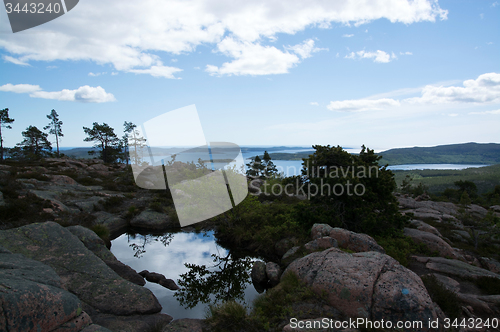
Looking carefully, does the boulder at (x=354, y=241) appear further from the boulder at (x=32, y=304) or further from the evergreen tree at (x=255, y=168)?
the evergreen tree at (x=255, y=168)

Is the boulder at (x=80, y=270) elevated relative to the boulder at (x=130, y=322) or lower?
elevated

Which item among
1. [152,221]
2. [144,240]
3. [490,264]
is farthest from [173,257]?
[490,264]

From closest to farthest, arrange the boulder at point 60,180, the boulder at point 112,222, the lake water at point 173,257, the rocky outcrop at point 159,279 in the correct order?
the lake water at point 173,257 < the rocky outcrop at point 159,279 < the boulder at point 112,222 < the boulder at point 60,180

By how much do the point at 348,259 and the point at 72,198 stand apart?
24411 millimetres

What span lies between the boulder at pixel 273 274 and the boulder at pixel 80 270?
5226mm

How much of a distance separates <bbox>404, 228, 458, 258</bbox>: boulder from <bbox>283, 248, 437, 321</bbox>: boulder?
765 centimetres

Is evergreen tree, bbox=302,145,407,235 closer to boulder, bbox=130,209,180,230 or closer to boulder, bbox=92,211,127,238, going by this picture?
boulder, bbox=130,209,180,230

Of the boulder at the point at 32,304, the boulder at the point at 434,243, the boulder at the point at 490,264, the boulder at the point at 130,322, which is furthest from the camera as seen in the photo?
the boulder at the point at 434,243

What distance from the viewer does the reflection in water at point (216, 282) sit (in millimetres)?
11680

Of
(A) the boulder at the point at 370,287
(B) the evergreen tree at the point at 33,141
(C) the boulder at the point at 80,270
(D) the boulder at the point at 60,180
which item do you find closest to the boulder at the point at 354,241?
(A) the boulder at the point at 370,287

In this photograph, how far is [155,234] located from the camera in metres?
20.9

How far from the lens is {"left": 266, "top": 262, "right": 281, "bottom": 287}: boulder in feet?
38.9

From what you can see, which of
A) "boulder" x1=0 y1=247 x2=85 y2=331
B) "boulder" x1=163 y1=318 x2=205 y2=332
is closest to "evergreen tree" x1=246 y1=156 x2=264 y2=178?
"boulder" x1=163 y1=318 x2=205 y2=332

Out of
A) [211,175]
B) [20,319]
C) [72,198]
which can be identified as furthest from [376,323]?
[72,198]
